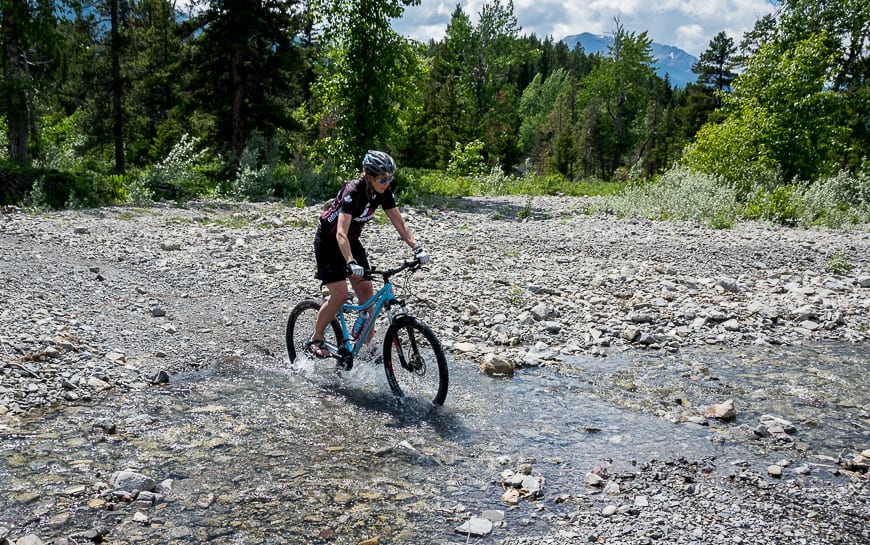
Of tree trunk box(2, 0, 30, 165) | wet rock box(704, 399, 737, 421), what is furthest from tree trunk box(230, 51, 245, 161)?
wet rock box(704, 399, 737, 421)

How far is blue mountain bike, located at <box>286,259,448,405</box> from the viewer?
21.1 ft

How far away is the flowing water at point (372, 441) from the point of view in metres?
4.39

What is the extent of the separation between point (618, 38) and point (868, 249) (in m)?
63.2

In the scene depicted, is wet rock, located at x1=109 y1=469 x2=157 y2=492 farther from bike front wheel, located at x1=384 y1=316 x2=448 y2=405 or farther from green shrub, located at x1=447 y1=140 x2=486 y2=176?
green shrub, located at x1=447 y1=140 x2=486 y2=176

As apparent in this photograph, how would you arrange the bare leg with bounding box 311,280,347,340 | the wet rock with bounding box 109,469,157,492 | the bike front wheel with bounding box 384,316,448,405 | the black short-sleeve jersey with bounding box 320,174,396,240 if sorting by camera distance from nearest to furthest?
the wet rock with bounding box 109,469,157,492
the bike front wheel with bounding box 384,316,448,405
the black short-sleeve jersey with bounding box 320,174,396,240
the bare leg with bounding box 311,280,347,340

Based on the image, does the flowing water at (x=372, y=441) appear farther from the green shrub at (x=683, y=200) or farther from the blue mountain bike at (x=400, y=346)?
the green shrub at (x=683, y=200)

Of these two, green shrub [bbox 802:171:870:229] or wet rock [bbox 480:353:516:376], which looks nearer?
wet rock [bbox 480:353:516:376]

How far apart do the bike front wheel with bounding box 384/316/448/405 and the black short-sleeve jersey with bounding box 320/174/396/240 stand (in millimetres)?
1218

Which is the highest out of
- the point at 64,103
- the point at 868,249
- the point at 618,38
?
the point at 618,38

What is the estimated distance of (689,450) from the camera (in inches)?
218

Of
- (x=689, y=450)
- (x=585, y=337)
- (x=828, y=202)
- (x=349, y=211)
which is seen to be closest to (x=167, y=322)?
(x=349, y=211)

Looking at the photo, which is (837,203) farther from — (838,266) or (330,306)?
(330,306)

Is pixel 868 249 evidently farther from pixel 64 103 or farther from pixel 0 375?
pixel 64 103

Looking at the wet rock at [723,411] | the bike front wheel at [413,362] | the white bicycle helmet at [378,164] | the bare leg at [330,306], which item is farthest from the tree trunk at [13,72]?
the wet rock at [723,411]
